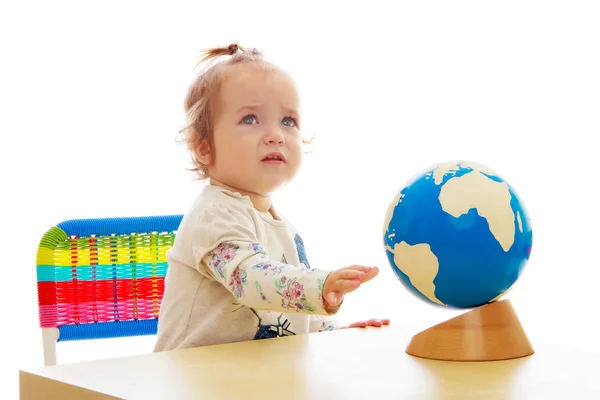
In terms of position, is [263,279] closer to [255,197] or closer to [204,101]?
[255,197]

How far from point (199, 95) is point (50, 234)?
56cm

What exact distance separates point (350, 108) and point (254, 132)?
4.02 ft

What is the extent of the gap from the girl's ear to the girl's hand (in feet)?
1.48

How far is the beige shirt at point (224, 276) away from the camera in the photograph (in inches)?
45.1

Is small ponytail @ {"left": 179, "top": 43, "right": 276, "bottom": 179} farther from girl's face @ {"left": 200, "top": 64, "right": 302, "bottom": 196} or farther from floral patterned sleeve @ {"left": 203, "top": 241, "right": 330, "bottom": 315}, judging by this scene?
floral patterned sleeve @ {"left": 203, "top": 241, "right": 330, "bottom": 315}

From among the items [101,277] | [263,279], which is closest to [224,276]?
[263,279]

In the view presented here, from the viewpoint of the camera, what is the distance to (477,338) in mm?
1015

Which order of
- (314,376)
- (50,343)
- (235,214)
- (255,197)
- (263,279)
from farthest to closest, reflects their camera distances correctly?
1. (50,343)
2. (255,197)
3. (235,214)
4. (263,279)
5. (314,376)

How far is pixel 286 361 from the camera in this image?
1022mm

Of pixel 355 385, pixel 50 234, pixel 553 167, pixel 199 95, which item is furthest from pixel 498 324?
pixel 553 167

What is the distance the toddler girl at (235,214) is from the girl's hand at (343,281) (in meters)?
0.11

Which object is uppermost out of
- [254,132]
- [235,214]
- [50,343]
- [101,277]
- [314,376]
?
[254,132]

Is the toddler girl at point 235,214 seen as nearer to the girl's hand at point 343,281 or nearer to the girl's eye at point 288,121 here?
the girl's eye at point 288,121

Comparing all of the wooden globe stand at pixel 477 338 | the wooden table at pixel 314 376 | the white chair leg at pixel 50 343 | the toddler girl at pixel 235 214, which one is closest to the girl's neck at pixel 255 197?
the toddler girl at pixel 235 214
